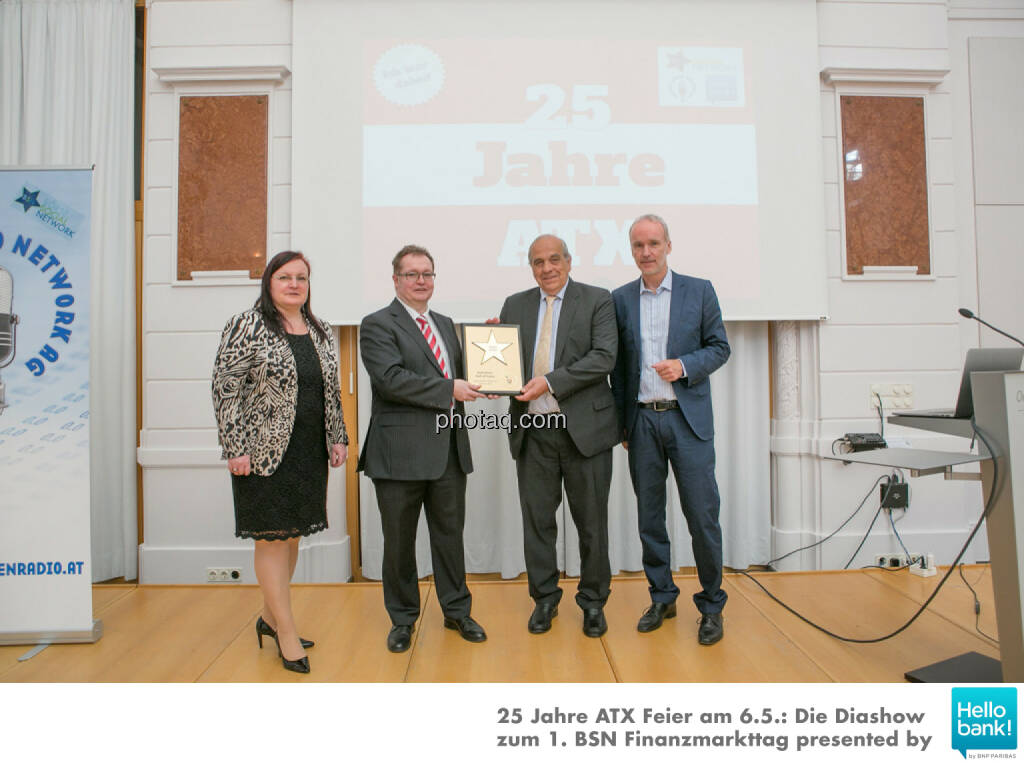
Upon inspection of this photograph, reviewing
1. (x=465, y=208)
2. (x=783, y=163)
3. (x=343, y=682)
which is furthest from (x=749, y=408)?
(x=343, y=682)

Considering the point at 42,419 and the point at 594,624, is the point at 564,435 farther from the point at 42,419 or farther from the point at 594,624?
the point at 42,419

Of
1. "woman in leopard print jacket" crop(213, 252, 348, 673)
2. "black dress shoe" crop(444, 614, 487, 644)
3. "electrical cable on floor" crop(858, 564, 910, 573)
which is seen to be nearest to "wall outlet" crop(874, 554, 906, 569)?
"electrical cable on floor" crop(858, 564, 910, 573)

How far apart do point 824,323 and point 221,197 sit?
3.48 m

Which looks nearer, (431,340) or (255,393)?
(255,393)

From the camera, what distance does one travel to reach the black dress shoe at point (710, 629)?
7.37ft

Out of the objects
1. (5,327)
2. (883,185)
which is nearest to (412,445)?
(5,327)

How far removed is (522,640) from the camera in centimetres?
232

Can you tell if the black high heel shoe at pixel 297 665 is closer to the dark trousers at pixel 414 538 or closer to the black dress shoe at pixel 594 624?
the dark trousers at pixel 414 538

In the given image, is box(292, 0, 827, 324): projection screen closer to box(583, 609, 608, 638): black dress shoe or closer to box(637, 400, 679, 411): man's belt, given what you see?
box(637, 400, 679, 411): man's belt

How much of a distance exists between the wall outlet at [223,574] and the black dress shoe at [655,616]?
2200mm

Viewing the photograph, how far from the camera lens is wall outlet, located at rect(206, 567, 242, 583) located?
3180 mm

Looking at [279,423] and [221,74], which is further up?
[221,74]
